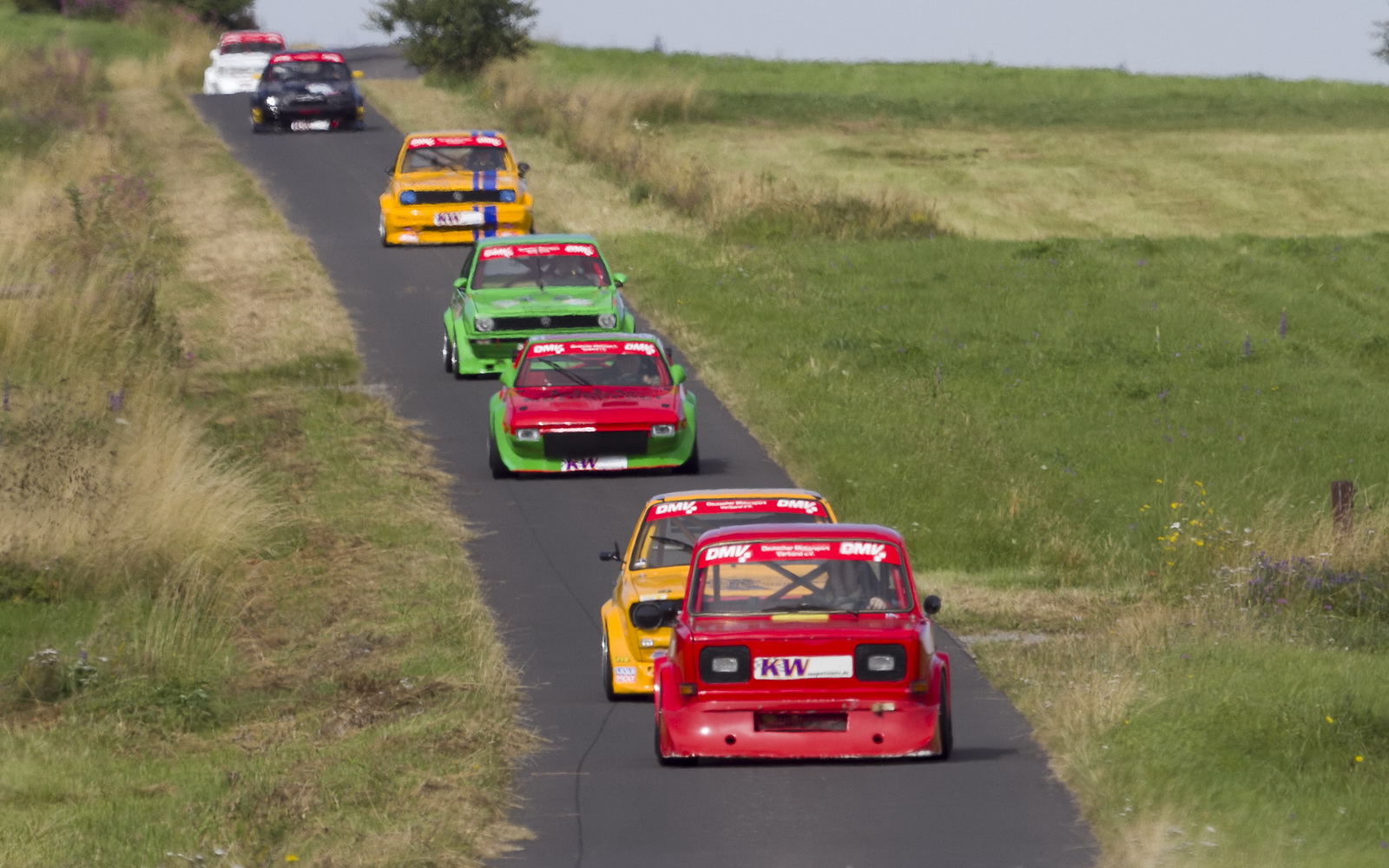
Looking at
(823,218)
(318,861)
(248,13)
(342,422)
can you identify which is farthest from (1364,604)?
(248,13)

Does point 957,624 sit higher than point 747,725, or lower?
lower

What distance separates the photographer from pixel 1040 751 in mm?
12805

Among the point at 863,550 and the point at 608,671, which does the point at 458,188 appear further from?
the point at 863,550

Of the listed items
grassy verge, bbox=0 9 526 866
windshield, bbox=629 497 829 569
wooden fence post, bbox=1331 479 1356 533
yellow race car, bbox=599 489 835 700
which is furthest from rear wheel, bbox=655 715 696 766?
wooden fence post, bbox=1331 479 1356 533

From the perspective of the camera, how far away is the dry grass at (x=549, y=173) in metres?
39.5

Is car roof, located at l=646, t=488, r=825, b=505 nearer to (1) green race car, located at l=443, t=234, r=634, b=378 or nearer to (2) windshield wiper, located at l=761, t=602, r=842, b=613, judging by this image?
(2) windshield wiper, located at l=761, t=602, r=842, b=613

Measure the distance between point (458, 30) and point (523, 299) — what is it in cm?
3042

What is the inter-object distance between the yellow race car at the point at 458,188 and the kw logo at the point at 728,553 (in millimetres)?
23167

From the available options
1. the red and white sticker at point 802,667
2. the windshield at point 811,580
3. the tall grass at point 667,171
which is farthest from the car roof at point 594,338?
the tall grass at point 667,171

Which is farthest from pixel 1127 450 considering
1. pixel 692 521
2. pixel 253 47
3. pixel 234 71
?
pixel 253 47

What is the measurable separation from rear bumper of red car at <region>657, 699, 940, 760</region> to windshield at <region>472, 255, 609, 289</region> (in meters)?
16.3

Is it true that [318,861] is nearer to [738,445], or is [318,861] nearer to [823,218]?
[738,445]

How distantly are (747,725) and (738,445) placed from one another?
12917mm

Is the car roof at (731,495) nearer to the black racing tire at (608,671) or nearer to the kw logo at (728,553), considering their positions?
the black racing tire at (608,671)
